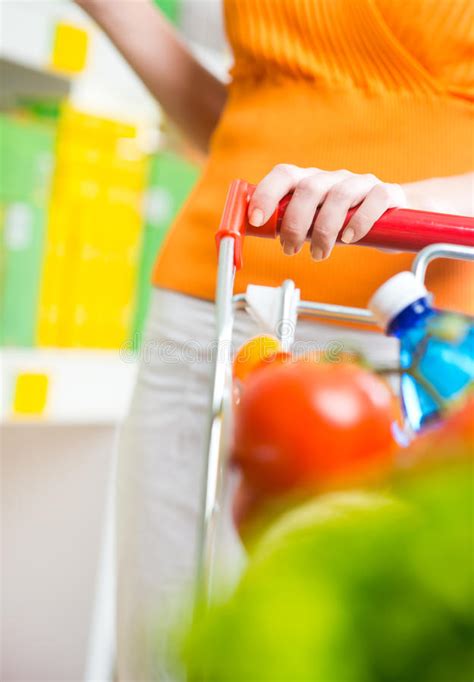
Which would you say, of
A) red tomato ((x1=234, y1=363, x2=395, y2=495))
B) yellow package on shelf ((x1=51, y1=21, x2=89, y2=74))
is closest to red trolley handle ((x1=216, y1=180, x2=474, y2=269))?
red tomato ((x1=234, y1=363, x2=395, y2=495))

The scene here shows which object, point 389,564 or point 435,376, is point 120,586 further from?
point 389,564

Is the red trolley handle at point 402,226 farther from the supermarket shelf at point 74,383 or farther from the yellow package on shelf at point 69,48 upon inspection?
the yellow package on shelf at point 69,48

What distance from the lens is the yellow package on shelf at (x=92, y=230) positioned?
1337 millimetres

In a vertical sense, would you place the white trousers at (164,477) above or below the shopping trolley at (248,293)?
below

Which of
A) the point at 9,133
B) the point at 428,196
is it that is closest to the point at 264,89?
the point at 428,196

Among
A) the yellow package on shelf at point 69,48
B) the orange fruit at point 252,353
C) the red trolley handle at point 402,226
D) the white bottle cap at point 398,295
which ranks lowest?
the orange fruit at point 252,353

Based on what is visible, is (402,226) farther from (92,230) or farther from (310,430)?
(92,230)

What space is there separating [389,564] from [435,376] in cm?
28

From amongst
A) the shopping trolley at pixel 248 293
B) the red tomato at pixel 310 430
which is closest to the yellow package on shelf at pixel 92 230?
the shopping trolley at pixel 248 293

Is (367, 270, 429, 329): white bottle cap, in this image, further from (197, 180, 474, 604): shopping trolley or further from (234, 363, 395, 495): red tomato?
(234, 363, 395, 495): red tomato

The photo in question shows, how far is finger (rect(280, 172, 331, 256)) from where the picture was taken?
495mm

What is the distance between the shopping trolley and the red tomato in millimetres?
67

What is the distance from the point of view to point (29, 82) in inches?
56.9

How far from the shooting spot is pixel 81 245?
4.45 ft
